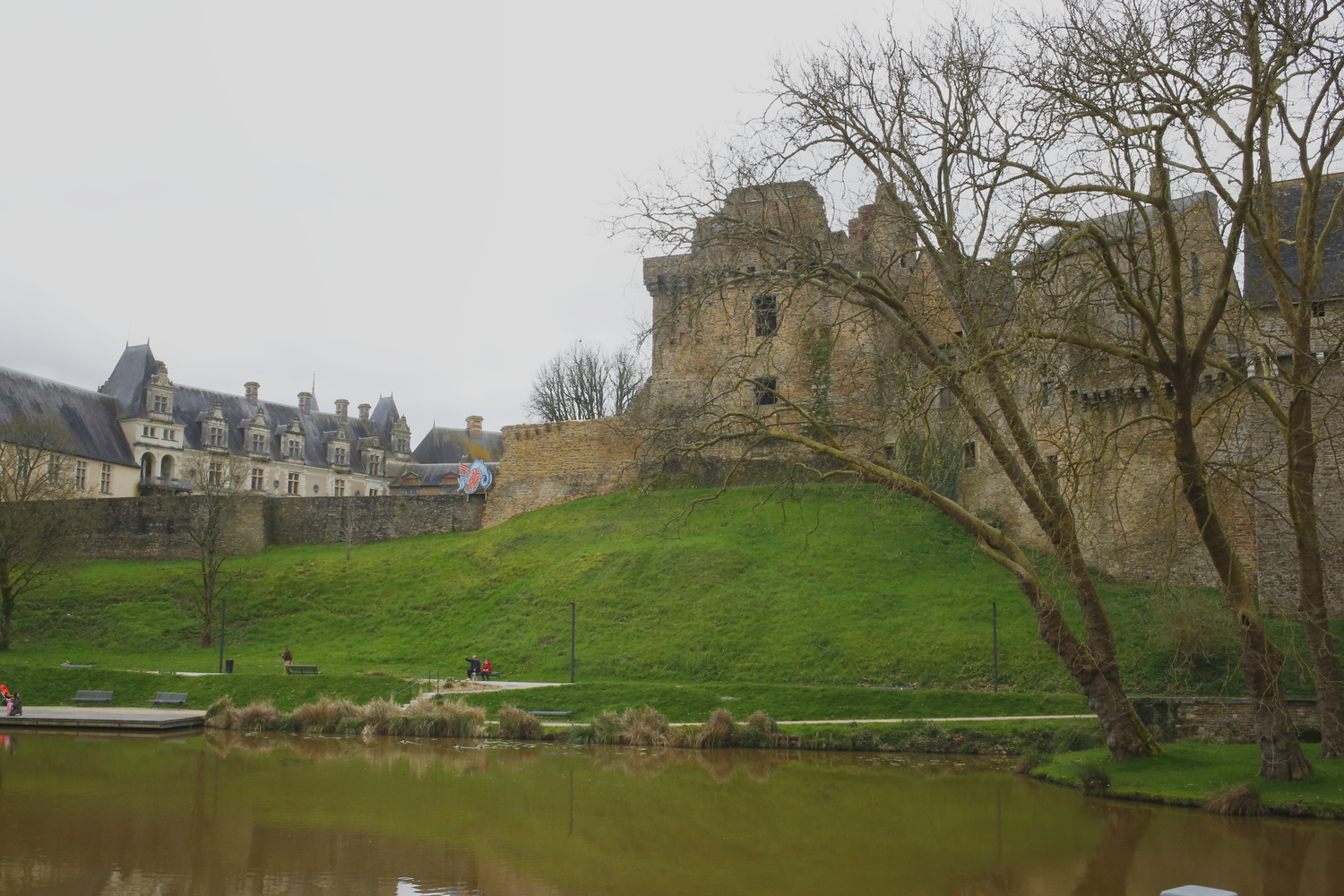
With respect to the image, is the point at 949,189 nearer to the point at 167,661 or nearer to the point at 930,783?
the point at 930,783

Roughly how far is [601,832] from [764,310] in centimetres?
762

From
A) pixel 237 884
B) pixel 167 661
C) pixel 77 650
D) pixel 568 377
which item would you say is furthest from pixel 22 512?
pixel 568 377

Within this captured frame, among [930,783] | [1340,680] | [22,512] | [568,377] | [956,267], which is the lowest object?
[930,783]

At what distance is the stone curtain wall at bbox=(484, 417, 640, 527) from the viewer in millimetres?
34969

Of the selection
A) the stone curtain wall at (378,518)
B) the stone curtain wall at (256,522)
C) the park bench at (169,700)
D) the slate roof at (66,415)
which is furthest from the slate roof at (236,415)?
the park bench at (169,700)

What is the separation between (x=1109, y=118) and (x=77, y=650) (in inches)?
1067

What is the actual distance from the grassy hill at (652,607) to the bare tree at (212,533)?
0.52 m

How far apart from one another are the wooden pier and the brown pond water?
10.7ft

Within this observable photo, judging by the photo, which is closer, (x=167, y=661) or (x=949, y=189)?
(x=949, y=189)

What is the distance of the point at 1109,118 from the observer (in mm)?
10852

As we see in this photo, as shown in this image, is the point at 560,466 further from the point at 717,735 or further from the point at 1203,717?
the point at 1203,717

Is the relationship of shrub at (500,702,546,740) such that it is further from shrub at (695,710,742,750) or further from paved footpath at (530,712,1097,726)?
shrub at (695,710,742,750)

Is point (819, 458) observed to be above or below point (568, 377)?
below

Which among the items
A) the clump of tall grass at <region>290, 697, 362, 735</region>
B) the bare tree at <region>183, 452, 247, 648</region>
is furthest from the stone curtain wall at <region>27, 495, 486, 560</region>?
the clump of tall grass at <region>290, 697, 362, 735</region>
